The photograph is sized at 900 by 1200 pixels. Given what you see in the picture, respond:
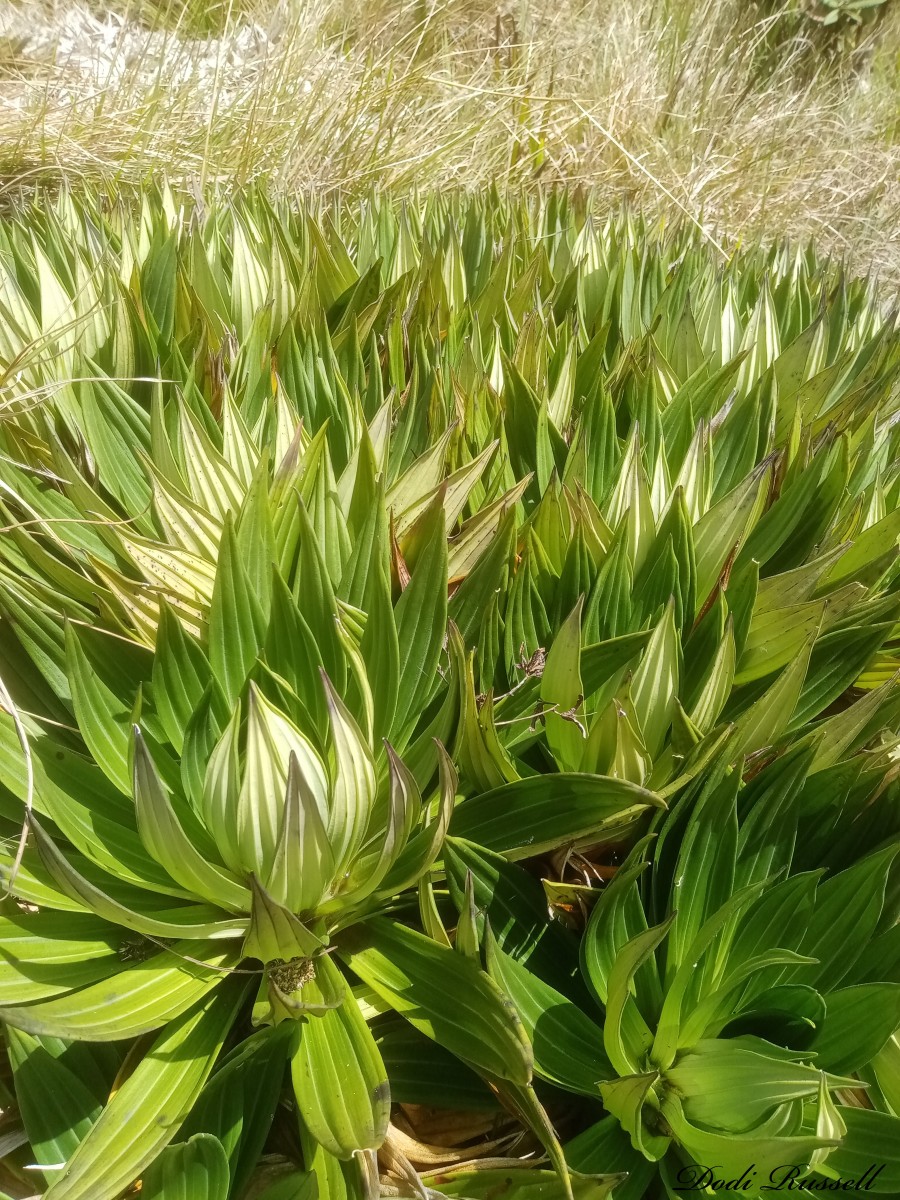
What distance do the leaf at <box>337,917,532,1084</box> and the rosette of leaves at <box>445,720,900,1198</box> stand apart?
0.04 m

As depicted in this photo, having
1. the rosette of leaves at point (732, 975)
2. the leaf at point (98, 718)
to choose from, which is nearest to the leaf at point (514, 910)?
the rosette of leaves at point (732, 975)

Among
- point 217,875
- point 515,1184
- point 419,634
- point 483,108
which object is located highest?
point 483,108

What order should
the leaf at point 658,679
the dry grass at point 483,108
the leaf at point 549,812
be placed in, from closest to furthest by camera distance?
1. the leaf at point 549,812
2. the leaf at point 658,679
3. the dry grass at point 483,108

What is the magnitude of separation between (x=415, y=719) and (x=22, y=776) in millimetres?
392

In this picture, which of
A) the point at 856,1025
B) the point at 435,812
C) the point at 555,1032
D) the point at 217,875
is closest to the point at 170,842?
the point at 217,875

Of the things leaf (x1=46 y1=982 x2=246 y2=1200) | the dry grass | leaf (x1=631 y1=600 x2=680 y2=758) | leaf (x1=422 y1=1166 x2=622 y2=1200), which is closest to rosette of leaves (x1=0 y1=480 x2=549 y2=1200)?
leaf (x1=46 y1=982 x2=246 y2=1200)

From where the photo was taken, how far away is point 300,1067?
0.74 meters

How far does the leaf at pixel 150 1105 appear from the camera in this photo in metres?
0.68

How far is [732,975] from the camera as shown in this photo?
30.4 inches

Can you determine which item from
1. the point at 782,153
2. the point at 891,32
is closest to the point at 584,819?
the point at 782,153

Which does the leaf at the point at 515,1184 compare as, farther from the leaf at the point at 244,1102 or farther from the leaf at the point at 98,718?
the leaf at the point at 98,718

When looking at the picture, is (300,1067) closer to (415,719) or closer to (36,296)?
(415,719)

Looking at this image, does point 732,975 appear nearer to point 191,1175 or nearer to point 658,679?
point 658,679

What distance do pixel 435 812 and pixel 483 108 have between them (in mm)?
4245
